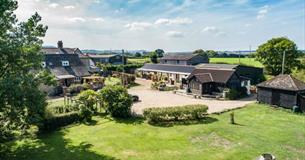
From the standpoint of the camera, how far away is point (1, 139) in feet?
58.7

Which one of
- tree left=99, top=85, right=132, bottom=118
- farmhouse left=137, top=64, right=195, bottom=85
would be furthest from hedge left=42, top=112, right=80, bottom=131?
farmhouse left=137, top=64, right=195, bottom=85

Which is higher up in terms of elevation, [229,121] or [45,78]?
[45,78]

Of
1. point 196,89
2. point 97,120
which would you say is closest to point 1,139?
point 97,120

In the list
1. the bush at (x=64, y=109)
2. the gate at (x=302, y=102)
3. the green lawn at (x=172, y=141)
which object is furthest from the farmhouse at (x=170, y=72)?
the bush at (x=64, y=109)

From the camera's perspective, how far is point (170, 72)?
4884 centimetres

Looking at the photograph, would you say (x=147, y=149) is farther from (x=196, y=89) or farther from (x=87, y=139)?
(x=196, y=89)

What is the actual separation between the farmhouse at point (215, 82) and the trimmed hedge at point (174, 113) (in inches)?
467

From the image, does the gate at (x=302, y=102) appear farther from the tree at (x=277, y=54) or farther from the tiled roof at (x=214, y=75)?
the tree at (x=277, y=54)

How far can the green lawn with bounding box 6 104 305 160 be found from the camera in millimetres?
15655

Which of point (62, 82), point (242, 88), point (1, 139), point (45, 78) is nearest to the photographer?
point (45, 78)

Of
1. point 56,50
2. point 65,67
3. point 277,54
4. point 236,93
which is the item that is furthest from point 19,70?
point 56,50

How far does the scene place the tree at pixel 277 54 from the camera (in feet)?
141

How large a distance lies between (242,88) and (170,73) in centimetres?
1648

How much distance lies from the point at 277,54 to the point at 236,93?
1645 cm
